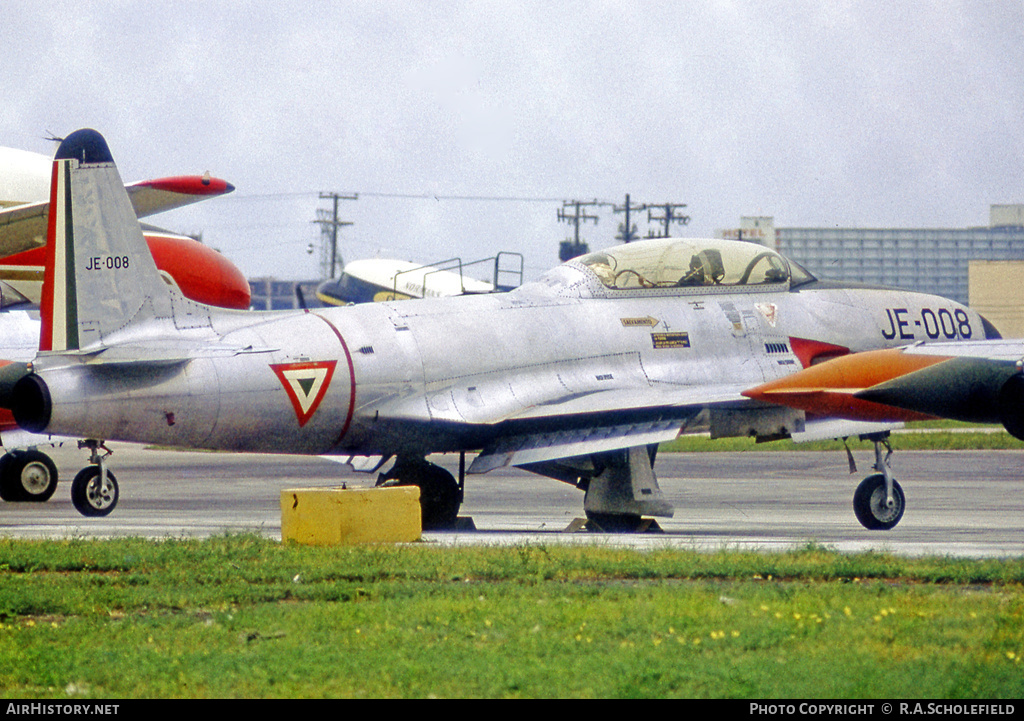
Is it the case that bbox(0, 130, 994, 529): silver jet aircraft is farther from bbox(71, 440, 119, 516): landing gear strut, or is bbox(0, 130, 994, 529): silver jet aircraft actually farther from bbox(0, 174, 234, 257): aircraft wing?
bbox(0, 174, 234, 257): aircraft wing

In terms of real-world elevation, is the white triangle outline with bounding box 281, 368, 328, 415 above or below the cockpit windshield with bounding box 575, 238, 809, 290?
below

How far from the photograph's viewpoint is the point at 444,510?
16953 mm

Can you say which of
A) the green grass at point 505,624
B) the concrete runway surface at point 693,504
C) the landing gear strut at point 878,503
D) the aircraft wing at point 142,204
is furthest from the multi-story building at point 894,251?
the green grass at point 505,624

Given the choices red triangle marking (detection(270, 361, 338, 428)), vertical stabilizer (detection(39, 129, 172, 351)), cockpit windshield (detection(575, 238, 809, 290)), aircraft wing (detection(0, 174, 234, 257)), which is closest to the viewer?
vertical stabilizer (detection(39, 129, 172, 351))

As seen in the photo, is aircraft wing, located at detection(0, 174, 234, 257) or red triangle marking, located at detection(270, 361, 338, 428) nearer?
red triangle marking, located at detection(270, 361, 338, 428)

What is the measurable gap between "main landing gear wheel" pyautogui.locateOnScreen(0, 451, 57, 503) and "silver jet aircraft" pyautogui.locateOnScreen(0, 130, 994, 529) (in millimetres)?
4088

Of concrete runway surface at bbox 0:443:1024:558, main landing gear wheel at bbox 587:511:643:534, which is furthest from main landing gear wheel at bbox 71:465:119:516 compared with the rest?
main landing gear wheel at bbox 587:511:643:534

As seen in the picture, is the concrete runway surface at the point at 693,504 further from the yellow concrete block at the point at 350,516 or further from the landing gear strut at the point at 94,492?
the yellow concrete block at the point at 350,516

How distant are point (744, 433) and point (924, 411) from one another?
527 centimetres

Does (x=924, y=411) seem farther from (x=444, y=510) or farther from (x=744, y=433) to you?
(x=444, y=510)

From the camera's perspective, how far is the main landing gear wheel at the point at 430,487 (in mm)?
16891

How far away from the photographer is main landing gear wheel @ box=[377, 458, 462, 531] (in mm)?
16891

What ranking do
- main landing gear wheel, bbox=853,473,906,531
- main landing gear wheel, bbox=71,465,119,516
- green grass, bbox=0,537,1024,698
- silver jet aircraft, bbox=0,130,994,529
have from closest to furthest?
green grass, bbox=0,537,1024,698, silver jet aircraft, bbox=0,130,994,529, main landing gear wheel, bbox=853,473,906,531, main landing gear wheel, bbox=71,465,119,516
